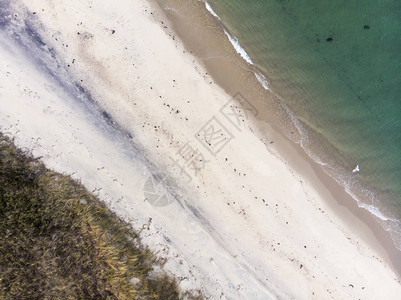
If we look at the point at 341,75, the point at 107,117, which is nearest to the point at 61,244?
the point at 107,117

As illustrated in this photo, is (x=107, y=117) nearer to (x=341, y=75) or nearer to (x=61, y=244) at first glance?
(x=61, y=244)

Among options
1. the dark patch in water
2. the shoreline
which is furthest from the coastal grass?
the shoreline

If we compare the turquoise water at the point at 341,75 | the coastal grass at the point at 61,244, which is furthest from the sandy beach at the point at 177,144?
the turquoise water at the point at 341,75

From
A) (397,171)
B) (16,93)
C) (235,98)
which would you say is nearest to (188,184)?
(235,98)

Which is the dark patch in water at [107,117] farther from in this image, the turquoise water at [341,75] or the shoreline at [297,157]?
the turquoise water at [341,75]

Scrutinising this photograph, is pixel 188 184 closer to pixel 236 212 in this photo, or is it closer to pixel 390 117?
pixel 236 212

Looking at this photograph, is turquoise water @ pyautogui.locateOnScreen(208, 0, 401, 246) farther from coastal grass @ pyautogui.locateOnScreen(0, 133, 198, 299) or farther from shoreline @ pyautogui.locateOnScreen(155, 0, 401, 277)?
coastal grass @ pyautogui.locateOnScreen(0, 133, 198, 299)
